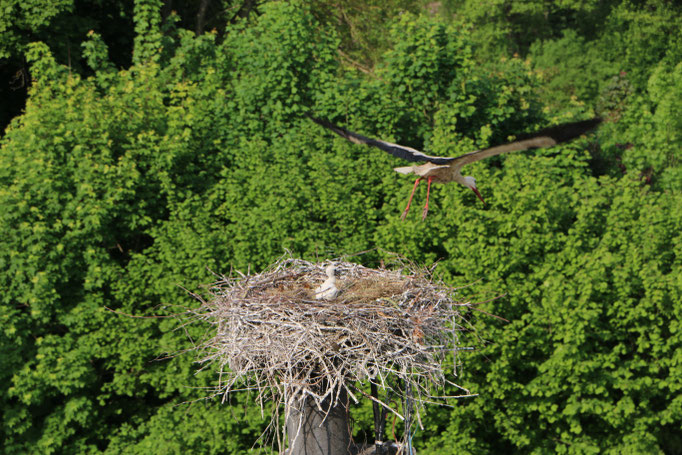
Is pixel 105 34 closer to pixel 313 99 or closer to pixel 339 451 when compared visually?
pixel 313 99

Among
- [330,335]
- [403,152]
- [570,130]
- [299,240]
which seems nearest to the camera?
[330,335]

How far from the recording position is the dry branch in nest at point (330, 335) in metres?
4.06

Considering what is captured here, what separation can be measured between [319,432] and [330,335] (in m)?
0.56

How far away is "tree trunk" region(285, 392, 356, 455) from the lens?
4.20 m

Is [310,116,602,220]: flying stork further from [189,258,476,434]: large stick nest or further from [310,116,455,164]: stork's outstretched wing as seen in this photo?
[189,258,476,434]: large stick nest

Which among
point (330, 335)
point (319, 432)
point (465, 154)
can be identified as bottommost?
A: point (319, 432)

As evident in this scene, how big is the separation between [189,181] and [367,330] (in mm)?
7640

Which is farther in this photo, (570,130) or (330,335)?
(570,130)

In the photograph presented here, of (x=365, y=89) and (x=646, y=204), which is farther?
(x=365, y=89)

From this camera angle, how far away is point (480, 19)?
89.8ft

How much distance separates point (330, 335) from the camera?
13.6ft

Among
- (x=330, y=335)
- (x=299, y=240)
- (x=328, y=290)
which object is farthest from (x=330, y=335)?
(x=299, y=240)

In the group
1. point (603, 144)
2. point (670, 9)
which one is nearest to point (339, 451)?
point (603, 144)

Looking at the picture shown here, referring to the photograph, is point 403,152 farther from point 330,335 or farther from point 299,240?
point 299,240
